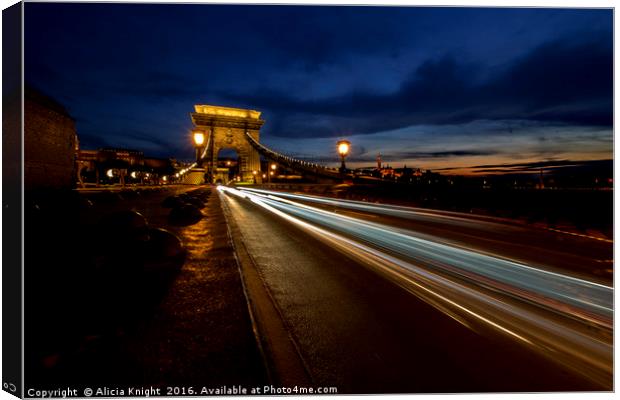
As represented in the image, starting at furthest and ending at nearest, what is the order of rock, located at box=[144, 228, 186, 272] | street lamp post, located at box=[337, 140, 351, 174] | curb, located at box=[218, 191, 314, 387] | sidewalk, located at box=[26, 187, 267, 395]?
street lamp post, located at box=[337, 140, 351, 174]
rock, located at box=[144, 228, 186, 272]
curb, located at box=[218, 191, 314, 387]
sidewalk, located at box=[26, 187, 267, 395]

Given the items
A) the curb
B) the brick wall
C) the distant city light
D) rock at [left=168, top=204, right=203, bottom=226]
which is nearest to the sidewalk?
the curb

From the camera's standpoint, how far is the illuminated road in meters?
2.27

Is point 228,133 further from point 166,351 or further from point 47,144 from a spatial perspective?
point 166,351

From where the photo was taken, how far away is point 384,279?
4.34 m

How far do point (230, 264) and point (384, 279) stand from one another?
2.46m

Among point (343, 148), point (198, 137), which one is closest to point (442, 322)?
point (343, 148)

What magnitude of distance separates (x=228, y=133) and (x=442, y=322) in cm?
7629

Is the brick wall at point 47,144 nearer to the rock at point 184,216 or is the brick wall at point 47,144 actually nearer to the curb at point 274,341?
the rock at point 184,216

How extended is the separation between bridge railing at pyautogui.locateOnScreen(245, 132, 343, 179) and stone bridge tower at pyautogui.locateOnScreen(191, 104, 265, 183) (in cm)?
236

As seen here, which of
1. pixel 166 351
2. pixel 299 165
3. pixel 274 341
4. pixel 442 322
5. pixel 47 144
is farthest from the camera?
Result: pixel 299 165

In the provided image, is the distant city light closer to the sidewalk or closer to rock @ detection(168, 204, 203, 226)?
rock @ detection(168, 204, 203, 226)

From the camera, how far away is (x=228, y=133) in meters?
73.9

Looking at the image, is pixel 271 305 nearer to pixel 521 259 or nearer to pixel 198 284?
pixel 198 284

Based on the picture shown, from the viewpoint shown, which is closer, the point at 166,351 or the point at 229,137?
the point at 166,351
